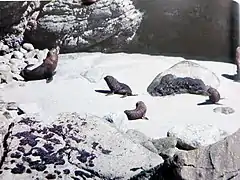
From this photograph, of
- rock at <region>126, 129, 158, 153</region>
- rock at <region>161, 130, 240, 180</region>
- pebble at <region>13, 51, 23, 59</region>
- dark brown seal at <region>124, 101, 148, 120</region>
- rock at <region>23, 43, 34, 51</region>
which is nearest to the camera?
rock at <region>161, 130, 240, 180</region>

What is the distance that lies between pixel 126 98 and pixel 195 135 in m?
0.65

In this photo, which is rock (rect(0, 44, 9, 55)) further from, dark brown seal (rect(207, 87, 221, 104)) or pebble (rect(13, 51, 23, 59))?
dark brown seal (rect(207, 87, 221, 104))

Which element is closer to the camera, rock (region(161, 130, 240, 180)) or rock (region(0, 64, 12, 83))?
rock (region(161, 130, 240, 180))

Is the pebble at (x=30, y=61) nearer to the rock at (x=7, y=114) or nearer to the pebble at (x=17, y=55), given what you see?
the pebble at (x=17, y=55)

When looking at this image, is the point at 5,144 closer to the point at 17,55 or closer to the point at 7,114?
the point at 7,114

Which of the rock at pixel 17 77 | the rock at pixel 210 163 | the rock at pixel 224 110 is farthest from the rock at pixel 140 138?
the rock at pixel 17 77

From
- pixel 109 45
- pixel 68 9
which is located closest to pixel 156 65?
pixel 109 45

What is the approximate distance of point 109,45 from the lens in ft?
13.7

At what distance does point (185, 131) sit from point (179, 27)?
115 cm

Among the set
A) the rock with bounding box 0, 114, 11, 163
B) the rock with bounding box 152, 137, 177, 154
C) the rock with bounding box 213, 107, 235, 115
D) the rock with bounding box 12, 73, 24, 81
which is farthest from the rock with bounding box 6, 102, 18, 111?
the rock with bounding box 213, 107, 235, 115

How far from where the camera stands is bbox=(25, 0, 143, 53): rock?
4133 millimetres

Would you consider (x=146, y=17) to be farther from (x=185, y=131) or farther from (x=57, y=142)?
(x=57, y=142)

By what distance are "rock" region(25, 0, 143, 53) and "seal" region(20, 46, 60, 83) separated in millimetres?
386

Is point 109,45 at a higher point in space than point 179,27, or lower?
lower
